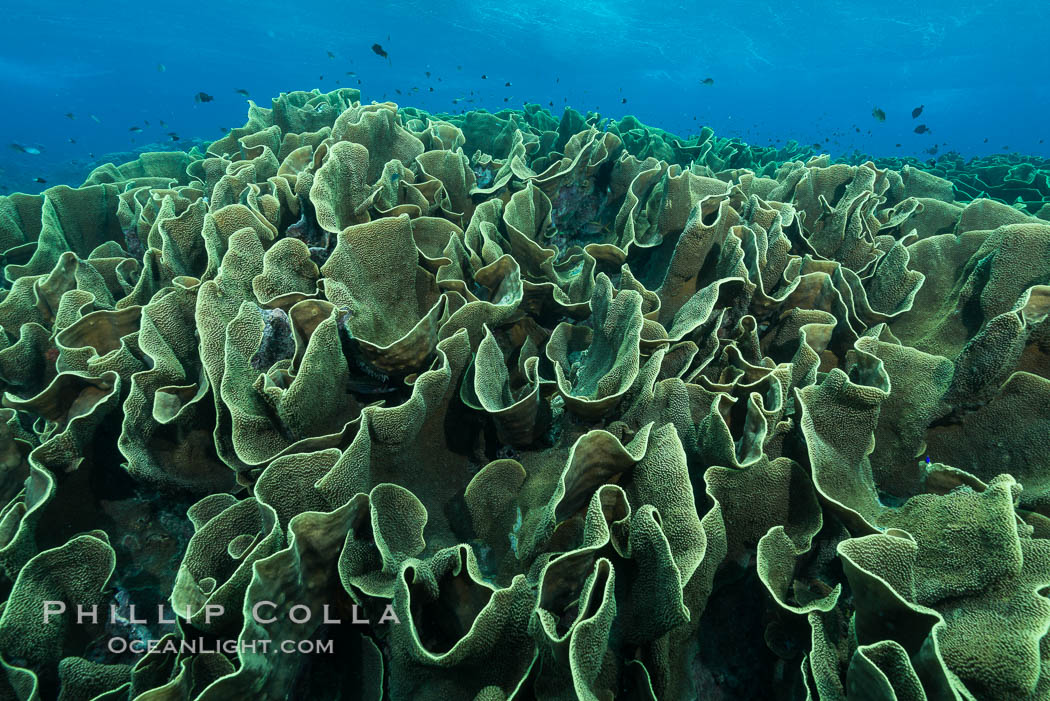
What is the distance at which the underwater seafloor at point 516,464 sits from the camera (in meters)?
1.40

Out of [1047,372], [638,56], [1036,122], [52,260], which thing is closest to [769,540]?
[1047,372]

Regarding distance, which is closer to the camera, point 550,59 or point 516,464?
point 516,464

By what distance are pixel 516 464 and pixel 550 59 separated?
120449mm

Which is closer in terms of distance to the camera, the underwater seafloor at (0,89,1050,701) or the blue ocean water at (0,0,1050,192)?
the underwater seafloor at (0,89,1050,701)

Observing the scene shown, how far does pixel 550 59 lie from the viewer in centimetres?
10231

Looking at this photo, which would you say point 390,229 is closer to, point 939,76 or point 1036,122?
point 939,76

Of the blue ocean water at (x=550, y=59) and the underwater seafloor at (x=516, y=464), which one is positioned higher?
the blue ocean water at (x=550, y=59)

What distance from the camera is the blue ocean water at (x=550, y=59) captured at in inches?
3014

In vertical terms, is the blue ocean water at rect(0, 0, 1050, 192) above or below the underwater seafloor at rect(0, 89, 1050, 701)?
above

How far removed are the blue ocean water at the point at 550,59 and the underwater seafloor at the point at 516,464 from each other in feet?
211

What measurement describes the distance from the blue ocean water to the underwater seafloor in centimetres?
6430

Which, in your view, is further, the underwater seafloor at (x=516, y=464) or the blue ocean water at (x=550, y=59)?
the blue ocean water at (x=550, y=59)

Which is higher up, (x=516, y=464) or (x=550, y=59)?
(x=550, y=59)

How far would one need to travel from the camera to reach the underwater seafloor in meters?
1.40
